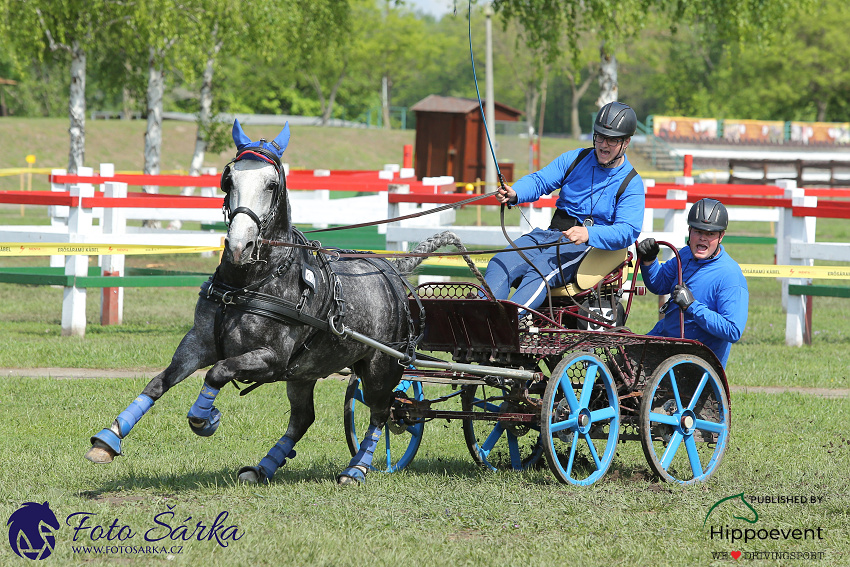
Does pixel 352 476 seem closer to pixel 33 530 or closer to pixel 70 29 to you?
pixel 33 530

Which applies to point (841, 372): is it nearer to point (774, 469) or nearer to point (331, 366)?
point (774, 469)

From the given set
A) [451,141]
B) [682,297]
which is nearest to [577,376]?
[682,297]

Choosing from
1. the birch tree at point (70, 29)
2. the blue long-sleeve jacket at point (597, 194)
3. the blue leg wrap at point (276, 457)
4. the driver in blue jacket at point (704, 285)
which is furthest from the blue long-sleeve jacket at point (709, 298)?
the birch tree at point (70, 29)

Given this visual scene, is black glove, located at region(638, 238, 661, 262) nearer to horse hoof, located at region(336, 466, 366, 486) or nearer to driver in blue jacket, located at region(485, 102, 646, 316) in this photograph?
driver in blue jacket, located at region(485, 102, 646, 316)

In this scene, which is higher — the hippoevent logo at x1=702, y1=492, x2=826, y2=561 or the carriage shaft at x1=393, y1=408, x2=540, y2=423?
the carriage shaft at x1=393, y1=408, x2=540, y2=423

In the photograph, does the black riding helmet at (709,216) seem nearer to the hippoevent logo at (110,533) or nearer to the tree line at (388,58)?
the tree line at (388,58)

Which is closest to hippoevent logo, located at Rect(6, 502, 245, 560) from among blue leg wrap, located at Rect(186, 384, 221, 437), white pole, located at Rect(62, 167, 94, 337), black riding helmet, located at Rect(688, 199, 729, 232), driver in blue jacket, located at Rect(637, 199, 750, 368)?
blue leg wrap, located at Rect(186, 384, 221, 437)

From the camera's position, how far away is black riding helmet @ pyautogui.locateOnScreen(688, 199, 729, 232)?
6.45m

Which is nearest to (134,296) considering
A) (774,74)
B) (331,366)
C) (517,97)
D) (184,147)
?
(331,366)

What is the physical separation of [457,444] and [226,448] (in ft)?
5.33

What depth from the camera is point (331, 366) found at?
229 inches

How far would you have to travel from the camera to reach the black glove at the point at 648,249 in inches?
253

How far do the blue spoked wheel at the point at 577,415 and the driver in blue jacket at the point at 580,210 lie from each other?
47cm

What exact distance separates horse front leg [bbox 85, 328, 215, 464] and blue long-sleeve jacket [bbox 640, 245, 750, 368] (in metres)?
2.75
